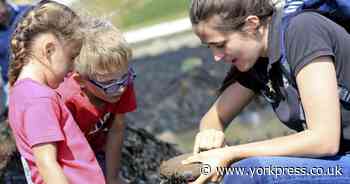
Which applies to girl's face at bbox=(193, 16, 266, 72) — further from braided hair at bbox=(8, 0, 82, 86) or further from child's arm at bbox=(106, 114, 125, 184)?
child's arm at bbox=(106, 114, 125, 184)

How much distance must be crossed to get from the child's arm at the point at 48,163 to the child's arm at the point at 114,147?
696 millimetres

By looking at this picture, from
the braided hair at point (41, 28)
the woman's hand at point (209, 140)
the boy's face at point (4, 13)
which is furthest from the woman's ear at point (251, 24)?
the boy's face at point (4, 13)

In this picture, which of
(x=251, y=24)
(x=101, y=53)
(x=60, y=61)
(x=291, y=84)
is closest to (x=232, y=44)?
(x=251, y=24)

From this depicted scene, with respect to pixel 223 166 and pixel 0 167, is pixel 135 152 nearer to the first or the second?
pixel 0 167

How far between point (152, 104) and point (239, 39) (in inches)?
293

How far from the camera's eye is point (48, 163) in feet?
13.1

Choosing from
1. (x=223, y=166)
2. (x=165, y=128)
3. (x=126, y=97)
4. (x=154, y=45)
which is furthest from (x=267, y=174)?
(x=154, y=45)

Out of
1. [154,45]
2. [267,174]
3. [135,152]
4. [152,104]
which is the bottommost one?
[154,45]

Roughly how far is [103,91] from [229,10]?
0.80 m

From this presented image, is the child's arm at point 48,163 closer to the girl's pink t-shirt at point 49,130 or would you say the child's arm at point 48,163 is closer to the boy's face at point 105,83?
the girl's pink t-shirt at point 49,130

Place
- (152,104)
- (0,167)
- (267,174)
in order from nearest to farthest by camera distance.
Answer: (267,174) < (0,167) < (152,104)

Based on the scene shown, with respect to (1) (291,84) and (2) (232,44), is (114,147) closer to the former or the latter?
(2) (232,44)

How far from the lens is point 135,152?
20.9 ft

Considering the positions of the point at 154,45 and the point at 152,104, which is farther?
the point at 154,45
